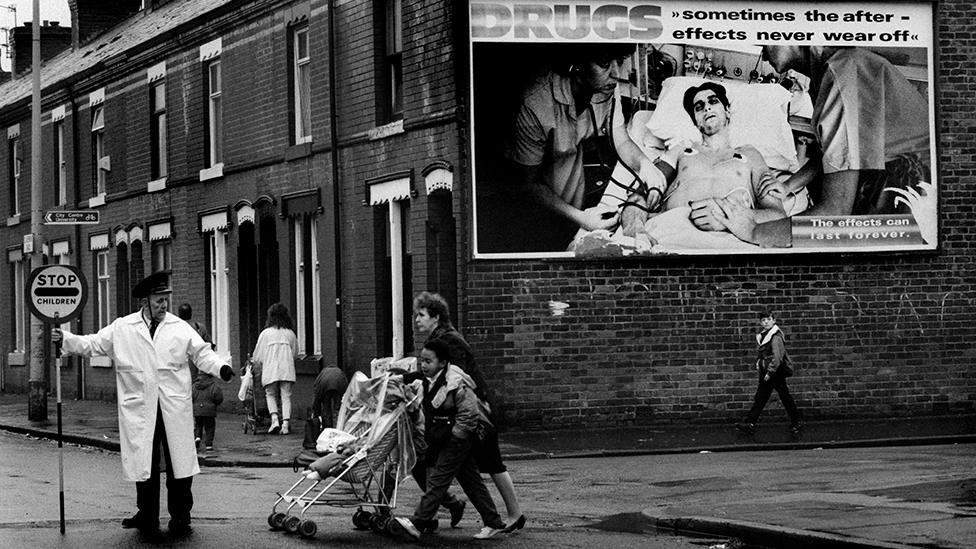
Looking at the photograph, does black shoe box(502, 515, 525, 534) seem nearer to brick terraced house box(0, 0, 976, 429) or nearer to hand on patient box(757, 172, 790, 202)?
brick terraced house box(0, 0, 976, 429)

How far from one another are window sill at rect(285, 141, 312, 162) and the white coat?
14336 millimetres

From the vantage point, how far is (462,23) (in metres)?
21.7

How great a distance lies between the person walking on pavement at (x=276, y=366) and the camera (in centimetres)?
2372

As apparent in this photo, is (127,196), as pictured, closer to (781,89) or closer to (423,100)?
(423,100)

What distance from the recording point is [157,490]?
12164 millimetres

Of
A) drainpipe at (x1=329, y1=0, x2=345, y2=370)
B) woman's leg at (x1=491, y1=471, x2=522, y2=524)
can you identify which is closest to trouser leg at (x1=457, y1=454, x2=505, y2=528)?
woman's leg at (x1=491, y1=471, x2=522, y2=524)

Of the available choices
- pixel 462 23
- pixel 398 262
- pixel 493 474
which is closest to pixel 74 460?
pixel 398 262

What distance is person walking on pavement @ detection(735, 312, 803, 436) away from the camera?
2097cm

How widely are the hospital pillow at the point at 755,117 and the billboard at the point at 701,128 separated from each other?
0.02 meters

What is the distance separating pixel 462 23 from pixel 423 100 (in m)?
1.60

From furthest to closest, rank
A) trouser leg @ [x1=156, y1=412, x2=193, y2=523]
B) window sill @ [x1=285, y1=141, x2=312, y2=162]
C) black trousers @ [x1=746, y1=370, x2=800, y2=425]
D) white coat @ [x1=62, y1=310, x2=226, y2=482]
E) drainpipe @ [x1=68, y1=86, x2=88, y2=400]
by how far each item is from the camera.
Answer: drainpipe @ [x1=68, y1=86, x2=88, y2=400], window sill @ [x1=285, y1=141, x2=312, y2=162], black trousers @ [x1=746, y1=370, x2=800, y2=425], trouser leg @ [x1=156, y1=412, x2=193, y2=523], white coat @ [x1=62, y1=310, x2=226, y2=482]

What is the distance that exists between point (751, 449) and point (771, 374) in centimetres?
171

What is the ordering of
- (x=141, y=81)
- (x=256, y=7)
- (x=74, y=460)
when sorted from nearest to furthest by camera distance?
(x=74, y=460)
(x=256, y=7)
(x=141, y=81)

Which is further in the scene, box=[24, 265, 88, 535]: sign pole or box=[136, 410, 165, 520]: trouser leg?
box=[24, 265, 88, 535]: sign pole
